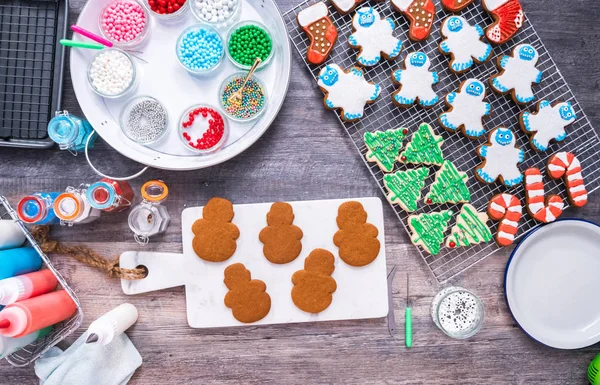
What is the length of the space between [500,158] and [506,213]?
23 centimetres

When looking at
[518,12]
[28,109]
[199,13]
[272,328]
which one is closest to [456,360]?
[272,328]

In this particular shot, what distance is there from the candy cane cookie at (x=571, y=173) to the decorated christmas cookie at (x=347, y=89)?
794mm

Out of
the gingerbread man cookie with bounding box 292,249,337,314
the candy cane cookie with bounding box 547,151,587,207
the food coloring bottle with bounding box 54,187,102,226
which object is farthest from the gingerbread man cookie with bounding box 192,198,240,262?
the candy cane cookie with bounding box 547,151,587,207

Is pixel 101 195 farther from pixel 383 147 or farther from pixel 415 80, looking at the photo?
pixel 415 80

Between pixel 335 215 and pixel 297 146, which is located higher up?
pixel 297 146

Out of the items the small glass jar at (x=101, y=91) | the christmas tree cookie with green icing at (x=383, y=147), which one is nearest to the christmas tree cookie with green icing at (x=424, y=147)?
the christmas tree cookie with green icing at (x=383, y=147)

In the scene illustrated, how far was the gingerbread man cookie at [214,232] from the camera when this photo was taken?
2008 millimetres

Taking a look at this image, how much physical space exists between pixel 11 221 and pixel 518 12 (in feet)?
7.32

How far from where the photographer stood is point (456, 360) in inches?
83.3

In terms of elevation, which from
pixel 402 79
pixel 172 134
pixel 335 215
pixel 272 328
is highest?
pixel 172 134

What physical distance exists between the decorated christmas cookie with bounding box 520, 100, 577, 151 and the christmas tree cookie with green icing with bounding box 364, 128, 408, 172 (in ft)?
1.72

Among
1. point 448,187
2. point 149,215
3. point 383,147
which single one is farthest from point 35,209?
point 448,187

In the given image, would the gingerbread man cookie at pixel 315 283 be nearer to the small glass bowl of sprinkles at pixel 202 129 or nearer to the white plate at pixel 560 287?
the small glass bowl of sprinkles at pixel 202 129

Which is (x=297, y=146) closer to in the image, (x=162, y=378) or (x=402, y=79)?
(x=402, y=79)
